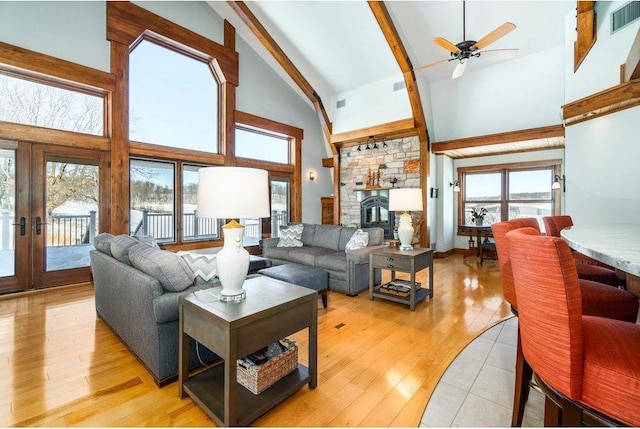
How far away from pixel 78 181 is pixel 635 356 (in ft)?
19.1

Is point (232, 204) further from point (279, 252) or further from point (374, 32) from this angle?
point (374, 32)

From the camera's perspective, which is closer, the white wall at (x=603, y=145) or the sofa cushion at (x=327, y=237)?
the white wall at (x=603, y=145)

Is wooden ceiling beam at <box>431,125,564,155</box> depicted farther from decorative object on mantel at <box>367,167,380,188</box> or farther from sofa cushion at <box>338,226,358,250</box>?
sofa cushion at <box>338,226,358,250</box>

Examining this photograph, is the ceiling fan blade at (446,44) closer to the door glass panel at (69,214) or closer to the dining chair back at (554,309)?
the dining chair back at (554,309)

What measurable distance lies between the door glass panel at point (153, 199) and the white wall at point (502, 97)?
5.62 metres

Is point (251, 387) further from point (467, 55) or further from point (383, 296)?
point (467, 55)

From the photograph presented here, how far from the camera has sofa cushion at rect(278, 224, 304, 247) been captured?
4945 mm

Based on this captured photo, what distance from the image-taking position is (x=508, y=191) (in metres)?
6.91

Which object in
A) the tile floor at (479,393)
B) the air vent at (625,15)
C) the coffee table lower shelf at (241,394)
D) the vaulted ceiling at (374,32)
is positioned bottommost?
the tile floor at (479,393)

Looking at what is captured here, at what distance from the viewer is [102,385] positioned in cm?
189

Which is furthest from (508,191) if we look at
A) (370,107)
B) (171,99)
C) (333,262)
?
(171,99)

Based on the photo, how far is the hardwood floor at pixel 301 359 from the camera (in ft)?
5.32

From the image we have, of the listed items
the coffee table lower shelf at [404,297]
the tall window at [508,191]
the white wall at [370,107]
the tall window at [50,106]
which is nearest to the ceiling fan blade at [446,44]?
the white wall at [370,107]

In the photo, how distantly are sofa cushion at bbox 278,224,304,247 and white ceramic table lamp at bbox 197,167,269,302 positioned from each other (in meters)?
3.19
